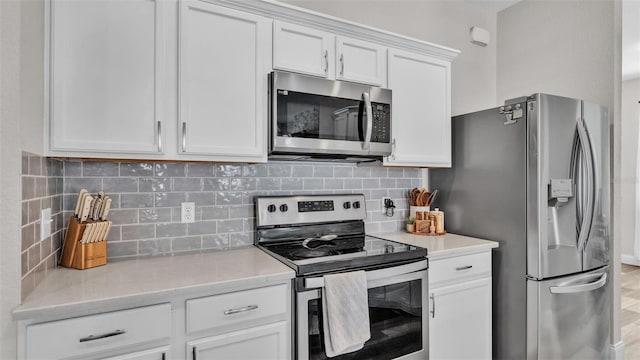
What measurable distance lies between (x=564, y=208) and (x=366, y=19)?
1.85 m

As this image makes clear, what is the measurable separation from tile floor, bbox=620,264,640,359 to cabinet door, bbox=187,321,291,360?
2.74 metres

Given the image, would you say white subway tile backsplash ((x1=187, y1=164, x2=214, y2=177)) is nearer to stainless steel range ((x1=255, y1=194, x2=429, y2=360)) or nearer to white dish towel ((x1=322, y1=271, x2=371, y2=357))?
stainless steel range ((x1=255, y1=194, x2=429, y2=360))

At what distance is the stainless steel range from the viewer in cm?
154

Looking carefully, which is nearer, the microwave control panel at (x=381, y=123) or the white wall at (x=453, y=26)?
the microwave control panel at (x=381, y=123)

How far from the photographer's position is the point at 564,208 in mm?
2102

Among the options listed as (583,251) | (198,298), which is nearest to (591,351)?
(583,251)

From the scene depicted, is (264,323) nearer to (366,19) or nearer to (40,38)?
(40,38)

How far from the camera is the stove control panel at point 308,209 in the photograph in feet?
6.65

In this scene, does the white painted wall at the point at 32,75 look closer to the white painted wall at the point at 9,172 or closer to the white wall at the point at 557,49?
the white painted wall at the point at 9,172

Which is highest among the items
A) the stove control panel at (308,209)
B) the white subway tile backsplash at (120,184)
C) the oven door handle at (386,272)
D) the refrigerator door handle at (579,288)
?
the white subway tile backsplash at (120,184)

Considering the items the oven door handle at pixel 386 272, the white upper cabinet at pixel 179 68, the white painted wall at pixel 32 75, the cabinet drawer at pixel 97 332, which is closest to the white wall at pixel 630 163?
the oven door handle at pixel 386 272

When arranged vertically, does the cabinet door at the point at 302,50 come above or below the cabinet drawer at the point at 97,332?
above

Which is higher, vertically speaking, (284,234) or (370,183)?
(370,183)

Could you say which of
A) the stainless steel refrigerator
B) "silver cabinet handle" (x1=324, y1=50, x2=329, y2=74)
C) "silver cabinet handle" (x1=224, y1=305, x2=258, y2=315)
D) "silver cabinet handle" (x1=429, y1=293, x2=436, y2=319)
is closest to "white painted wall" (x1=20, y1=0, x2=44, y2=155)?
"silver cabinet handle" (x1=224, y1=305, x2=258, y2=315)
